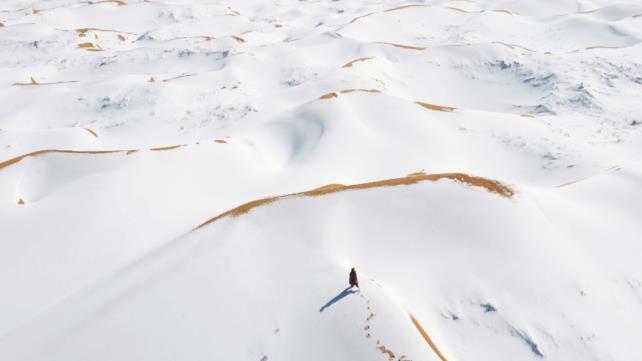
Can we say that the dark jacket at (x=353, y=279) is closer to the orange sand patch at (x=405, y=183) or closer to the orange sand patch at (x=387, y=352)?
the orange sand patch at (x=387, y=352)

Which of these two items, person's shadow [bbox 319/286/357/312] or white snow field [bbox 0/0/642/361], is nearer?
person's shadow [bbox 319/286/357/312]

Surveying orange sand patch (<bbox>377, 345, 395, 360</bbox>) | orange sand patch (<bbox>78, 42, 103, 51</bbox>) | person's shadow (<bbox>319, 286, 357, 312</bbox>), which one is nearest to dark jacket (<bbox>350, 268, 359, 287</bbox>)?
person's shadow (<bbox>319, 286, 357, 312</bbox>)

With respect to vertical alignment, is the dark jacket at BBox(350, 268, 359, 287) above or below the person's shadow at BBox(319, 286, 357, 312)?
above

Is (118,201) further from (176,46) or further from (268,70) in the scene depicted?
(176,46)

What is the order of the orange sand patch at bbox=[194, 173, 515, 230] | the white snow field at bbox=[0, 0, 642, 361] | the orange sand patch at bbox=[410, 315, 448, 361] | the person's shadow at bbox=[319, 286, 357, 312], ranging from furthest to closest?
the orange sand patch at bbox=[194, 173, 515, 230]
the white snow field at bbox=[0, 0, 642, 361]
the person's shadow at bbox=[319, 286, 357, 312]
the orange sand patch at bbox=[410, 315, 448, 361]

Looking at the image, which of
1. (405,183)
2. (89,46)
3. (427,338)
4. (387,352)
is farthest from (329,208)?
(89,46)

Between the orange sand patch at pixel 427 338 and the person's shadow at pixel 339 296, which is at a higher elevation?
the person's shadow at pixel 339 296

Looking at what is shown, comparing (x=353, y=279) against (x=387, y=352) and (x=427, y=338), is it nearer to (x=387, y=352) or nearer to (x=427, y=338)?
(x=387, y=352)

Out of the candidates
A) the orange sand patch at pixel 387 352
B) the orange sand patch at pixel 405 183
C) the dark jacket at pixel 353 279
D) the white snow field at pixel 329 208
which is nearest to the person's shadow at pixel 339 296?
the white snow field at pixel 329 208

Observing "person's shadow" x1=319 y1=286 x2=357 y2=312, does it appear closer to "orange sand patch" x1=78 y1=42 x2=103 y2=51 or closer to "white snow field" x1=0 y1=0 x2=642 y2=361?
"white snow field" x1=0 y1=0 x2=642 y2=361
